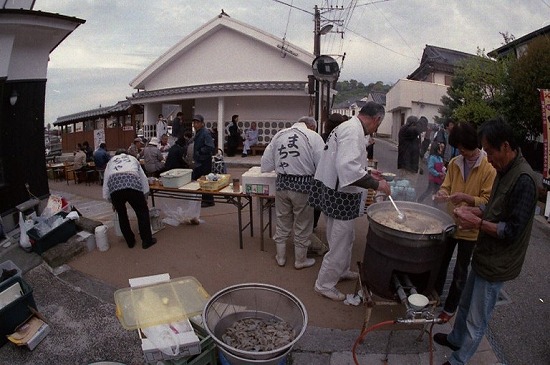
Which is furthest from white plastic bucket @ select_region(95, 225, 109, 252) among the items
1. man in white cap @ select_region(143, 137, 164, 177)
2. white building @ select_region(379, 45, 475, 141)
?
white building @ select_region(379, 45, 475, 141)

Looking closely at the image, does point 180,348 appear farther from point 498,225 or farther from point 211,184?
point 211,184

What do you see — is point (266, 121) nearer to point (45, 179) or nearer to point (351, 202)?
point (45, 179)

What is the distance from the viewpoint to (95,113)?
23312 millimetres

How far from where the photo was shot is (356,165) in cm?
341

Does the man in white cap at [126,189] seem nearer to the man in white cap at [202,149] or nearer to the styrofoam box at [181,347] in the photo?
the man in white cap at [202,149]

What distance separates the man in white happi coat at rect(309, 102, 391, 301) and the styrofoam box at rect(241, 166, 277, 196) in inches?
44.8

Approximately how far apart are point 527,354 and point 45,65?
934 cm

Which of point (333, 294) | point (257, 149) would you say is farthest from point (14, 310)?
point (257, 149)

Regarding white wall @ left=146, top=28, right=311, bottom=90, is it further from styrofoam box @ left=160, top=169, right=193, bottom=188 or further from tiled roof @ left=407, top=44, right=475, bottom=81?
tiled roof @ left=407, top=44, right=475, bottom=81

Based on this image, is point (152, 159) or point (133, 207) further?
point (152, 159)

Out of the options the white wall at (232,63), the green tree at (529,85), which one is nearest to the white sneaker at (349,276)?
the green tree at (529,85)

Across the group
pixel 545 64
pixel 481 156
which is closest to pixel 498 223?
pixel 481 156

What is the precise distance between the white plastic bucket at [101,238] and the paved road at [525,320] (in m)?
5.51

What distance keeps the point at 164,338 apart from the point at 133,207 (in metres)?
3.41
